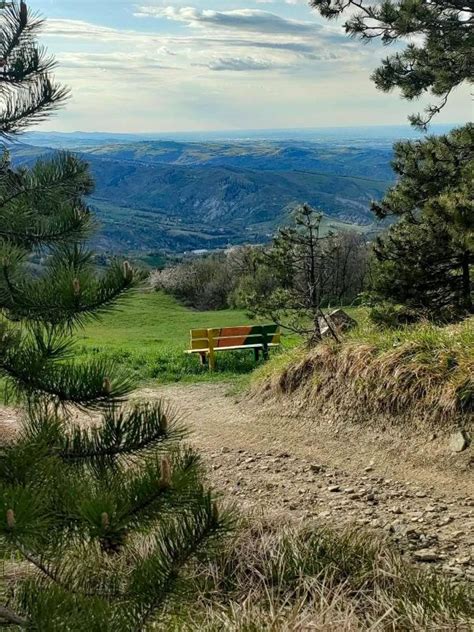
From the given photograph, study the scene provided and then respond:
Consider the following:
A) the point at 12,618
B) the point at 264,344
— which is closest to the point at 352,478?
the point at 12,618

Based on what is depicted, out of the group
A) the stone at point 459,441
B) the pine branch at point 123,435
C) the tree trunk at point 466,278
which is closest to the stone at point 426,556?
the stone at point 459,441

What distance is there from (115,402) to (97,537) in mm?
732

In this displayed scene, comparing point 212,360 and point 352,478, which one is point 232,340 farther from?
point 352,478

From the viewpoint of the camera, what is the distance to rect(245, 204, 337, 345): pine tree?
11216 millimetres

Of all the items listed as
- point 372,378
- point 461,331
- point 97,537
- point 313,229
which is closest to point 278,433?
point 372,378

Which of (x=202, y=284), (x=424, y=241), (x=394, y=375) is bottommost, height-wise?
(x=202, y=284)

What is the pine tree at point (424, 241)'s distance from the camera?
10695 mm

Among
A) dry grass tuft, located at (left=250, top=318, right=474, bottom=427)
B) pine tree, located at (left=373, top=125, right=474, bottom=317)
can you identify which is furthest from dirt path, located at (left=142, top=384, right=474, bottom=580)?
pine tree, located at (left=373, top=125, right=474, bottom=317)

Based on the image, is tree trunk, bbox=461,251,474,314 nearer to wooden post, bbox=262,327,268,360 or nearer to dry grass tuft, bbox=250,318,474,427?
dry grass tuft, bbox=250,318,474,427

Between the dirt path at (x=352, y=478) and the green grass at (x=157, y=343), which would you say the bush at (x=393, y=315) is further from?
the green grass at (x=157, y=343)

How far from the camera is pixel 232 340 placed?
1482 cm

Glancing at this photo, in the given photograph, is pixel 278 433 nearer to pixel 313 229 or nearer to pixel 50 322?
pixel 313 229

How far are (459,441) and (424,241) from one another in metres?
5.41

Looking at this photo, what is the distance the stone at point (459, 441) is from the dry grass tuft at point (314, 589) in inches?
84.6
